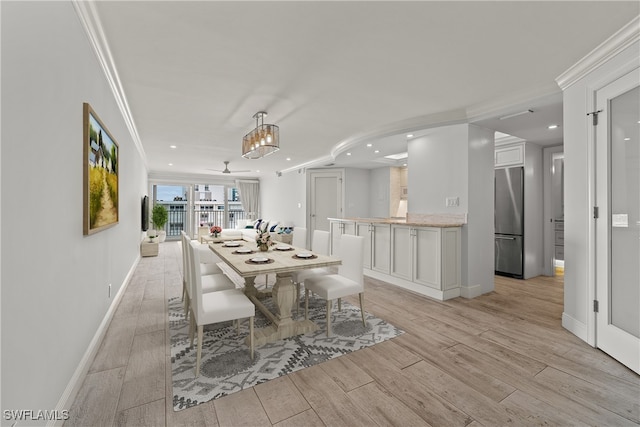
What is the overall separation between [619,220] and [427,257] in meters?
1.87

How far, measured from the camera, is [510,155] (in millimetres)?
4699

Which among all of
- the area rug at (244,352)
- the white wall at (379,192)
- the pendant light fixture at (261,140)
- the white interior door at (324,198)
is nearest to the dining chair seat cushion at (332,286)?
the area rug at (244,352)

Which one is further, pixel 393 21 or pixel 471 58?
pixel 471 58

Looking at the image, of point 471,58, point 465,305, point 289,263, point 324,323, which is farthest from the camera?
point 465,305

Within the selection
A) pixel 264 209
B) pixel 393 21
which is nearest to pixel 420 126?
pixel 393 21

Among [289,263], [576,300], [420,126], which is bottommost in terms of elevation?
[576,300]

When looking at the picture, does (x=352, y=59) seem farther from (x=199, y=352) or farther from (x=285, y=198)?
(x=285, y=198)

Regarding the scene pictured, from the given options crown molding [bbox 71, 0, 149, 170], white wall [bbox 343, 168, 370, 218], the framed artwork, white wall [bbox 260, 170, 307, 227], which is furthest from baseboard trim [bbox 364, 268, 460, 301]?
crown molding [bbox 71, 0, 149, 170]

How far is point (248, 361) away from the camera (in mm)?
2104

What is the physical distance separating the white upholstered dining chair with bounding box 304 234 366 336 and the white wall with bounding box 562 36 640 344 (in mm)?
1924

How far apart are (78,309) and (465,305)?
147 inches

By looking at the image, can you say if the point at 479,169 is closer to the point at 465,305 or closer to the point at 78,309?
the point at 465,305

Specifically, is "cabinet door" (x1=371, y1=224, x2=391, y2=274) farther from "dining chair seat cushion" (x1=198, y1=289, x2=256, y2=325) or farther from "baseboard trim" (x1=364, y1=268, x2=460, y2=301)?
"dining chair seat cushion" (x1=198, y1=289, x2=256, y2=325)

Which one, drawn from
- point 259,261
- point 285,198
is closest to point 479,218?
point 259,261
